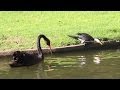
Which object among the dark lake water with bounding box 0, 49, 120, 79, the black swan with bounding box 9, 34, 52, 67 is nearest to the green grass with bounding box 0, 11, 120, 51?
the dark lake water with bounding box 0, 49, 120, 79

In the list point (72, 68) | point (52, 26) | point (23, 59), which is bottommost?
point (72, 68)

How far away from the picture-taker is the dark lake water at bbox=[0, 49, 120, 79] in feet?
26.4

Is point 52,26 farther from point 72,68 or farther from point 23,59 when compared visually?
point 72,68

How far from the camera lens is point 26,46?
11.5 m

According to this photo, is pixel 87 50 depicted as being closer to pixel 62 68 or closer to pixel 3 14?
pixel 62 68

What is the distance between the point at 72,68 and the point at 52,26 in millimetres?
6295

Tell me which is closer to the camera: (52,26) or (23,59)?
(23,59)

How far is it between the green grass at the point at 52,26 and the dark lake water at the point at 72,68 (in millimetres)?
1489

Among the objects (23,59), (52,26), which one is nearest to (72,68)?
(23,59)

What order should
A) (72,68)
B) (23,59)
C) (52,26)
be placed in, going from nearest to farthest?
1. (72,68)
2. (23,59)
3. (52,26)

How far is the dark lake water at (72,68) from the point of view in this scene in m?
8.05

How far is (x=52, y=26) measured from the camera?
14.8 m

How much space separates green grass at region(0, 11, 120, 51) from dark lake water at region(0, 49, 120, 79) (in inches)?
58.6

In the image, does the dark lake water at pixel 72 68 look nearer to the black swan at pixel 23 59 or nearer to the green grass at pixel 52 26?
the black swan at pixel 23 59
